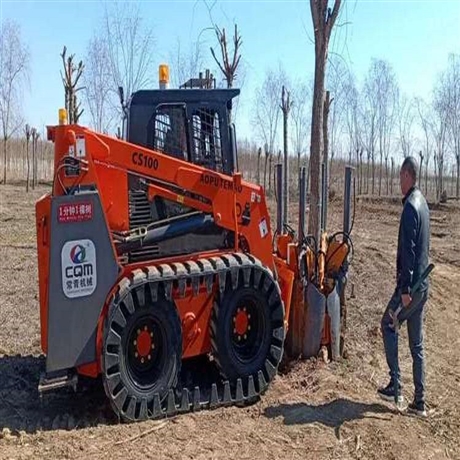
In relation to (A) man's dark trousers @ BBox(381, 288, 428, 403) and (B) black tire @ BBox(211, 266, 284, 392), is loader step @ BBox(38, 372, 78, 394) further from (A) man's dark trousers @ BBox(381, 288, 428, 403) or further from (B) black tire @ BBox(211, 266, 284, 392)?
(A) man's dark trousers @ BBox(381, 288, 428, 403)

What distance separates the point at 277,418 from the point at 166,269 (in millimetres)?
1488

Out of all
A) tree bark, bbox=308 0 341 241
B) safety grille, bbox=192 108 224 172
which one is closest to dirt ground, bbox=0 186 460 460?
tree bark, bbox=308 0 341 241

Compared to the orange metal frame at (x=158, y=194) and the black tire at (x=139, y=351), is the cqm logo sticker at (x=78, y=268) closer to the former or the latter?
the orange metal frame at (x=158, y=194)

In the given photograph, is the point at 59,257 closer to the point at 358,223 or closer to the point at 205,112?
the point at 205,112

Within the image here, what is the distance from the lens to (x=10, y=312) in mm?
8500

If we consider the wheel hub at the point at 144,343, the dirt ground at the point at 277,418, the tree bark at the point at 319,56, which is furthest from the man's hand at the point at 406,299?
the tree bark at the point at 319,56

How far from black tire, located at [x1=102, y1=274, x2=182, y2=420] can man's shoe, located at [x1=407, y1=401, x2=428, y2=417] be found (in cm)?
197

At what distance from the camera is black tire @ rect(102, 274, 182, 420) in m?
5.25

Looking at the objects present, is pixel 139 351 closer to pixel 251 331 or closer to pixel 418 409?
pixel 251 331

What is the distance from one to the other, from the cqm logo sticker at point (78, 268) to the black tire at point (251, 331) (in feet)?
4.09

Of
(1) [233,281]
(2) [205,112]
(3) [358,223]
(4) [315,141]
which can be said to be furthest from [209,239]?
(3) [358,223]

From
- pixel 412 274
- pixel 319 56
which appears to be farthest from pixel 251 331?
pixel 319 56

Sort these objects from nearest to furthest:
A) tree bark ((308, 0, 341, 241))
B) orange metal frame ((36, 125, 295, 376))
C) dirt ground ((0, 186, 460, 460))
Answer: dirt ground ((0, 186, 460, 460)), orange metal frame ((36, 125, 295, 376)), tree bark ((308, 0, 341, 241))

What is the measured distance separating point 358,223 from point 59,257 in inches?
671
